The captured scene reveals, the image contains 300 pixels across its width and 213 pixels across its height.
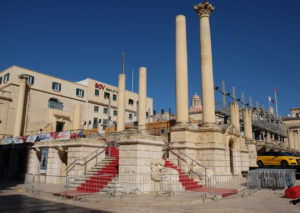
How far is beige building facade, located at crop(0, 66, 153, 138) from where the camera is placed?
38000 millimetres

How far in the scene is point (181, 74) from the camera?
21.4 meters

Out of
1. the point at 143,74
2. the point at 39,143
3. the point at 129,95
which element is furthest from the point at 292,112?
the point at 39,143

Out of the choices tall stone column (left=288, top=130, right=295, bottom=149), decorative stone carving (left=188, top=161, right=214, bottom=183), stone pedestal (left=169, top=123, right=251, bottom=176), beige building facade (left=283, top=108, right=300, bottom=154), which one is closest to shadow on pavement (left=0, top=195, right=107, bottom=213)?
decorative stone carving (left=188, top=161, right=214, bottom=183)

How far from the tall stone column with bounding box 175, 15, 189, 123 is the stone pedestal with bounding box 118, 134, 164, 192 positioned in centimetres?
618

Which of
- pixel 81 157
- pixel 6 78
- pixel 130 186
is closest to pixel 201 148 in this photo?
pixel 130 186

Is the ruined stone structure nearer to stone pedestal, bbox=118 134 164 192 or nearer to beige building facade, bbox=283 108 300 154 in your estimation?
stone pedestal, bbox=118 134 164 192

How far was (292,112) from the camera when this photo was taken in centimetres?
8694

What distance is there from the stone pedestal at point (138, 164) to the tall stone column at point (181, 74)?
6181mm

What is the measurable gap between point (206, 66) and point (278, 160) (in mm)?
11263

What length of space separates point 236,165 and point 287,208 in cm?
1224

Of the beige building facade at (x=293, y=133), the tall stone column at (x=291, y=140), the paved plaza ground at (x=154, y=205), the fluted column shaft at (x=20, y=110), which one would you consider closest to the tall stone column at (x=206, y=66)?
the paved plaza ground at (x=154, y=205)

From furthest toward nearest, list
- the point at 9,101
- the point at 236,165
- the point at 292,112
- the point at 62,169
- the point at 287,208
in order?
the point at 292,112 < the point at 9,101 < the point at 236,165 < the point at 62,169 < the point at 287,208

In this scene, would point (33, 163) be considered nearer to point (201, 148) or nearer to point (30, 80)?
point (201, 148)

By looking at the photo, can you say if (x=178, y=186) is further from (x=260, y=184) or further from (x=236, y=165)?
(x=236, y=165)
